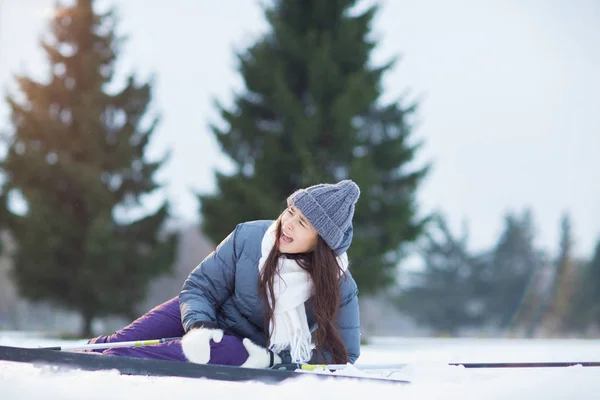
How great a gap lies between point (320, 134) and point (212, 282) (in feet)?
21.3

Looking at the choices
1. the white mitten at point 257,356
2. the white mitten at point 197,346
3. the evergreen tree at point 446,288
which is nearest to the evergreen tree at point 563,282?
the evergreen tree at point 446,288

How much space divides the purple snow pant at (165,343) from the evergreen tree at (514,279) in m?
22.7

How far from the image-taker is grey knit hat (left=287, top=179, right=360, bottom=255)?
6.79 ft

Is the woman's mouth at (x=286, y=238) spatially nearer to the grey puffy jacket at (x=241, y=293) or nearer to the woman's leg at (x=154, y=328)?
the grey puffy jacket at (x=241, y=293)

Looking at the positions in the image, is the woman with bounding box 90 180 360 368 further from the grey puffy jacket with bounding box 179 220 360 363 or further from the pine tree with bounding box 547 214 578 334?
the pine tree with bounding box 547 214 578 334

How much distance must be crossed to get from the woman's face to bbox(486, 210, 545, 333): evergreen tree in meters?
22.7

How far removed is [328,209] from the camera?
207 centimetres

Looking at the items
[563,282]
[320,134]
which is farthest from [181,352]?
[563,282]

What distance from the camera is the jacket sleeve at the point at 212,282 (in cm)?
212

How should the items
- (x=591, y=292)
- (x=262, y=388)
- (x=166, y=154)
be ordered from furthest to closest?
1. (x=591, y=292)
2. (x=166, y=154)
3. (x=262, y=388)

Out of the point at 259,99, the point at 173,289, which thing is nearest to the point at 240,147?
the point at 259,99

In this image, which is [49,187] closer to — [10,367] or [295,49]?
[295,49]

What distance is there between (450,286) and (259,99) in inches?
647

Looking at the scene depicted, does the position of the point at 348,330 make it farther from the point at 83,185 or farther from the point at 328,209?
the point at 83,185
